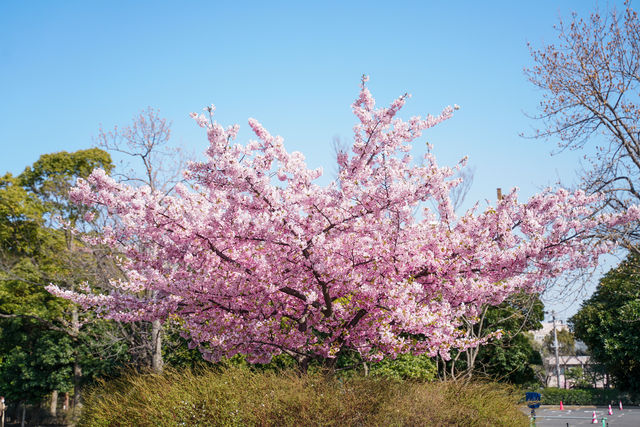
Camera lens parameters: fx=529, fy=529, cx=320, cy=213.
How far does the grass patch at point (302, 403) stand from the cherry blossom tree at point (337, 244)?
0.88 metres

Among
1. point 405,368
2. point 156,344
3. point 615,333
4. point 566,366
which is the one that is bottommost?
point 566,366

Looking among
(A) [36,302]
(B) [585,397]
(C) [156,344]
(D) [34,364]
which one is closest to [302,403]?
(C) [156,344]

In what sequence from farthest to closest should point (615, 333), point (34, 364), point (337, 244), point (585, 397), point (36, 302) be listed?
point (585, 397) < point (615, 333) < point (34, 364) < point (36, 302) < point (337, 244)

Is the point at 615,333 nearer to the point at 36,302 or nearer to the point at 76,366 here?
the point at 76,366

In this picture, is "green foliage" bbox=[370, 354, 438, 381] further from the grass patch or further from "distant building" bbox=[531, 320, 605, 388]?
"distant building" bbox=[531, 320, 605, 388]

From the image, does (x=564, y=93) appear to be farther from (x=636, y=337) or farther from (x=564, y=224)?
(x=636, y=337)

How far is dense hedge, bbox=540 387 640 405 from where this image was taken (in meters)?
37.5

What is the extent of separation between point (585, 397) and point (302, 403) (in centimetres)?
3896

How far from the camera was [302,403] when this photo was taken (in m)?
7.22

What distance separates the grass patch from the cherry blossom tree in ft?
2.88

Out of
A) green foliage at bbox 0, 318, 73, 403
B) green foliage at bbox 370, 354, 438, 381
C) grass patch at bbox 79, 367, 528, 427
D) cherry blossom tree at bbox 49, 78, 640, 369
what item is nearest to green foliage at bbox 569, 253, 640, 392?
green foliage at bbox 370, 354, 438, 381

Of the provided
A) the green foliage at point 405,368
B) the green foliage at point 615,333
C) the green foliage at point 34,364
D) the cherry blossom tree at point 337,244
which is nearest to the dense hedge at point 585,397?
the green foliage at point 615,333

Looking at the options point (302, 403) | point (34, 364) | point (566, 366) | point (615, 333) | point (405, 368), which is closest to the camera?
point (302, 403)

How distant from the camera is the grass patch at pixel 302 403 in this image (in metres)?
7.19
